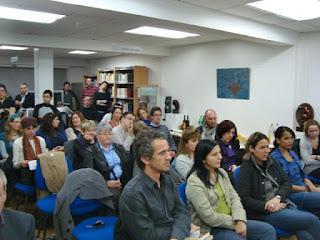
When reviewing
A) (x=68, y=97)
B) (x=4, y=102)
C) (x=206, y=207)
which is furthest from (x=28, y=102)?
(x=206, y=207)

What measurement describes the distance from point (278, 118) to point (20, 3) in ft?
14.9

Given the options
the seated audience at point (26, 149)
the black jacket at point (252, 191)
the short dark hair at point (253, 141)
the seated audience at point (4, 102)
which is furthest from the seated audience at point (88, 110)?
the black jacket at point (252, 191)

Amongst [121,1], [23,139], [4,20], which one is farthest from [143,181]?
[4,20]

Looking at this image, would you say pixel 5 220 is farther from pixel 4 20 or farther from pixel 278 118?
pixel 278 118

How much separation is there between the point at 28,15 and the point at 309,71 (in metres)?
4.56

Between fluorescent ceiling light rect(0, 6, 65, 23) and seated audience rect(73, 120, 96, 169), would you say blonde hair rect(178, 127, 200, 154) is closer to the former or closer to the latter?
seated audience rect(73, 120, 96, 169)

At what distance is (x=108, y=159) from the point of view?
144 inches

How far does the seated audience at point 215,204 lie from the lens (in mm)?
2465

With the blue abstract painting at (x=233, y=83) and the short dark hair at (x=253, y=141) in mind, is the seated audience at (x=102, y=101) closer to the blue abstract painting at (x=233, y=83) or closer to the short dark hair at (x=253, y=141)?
the blue abstract painting at (x=233, y=83)

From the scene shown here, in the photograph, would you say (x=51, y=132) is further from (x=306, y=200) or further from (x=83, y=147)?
(x=306, y=200)

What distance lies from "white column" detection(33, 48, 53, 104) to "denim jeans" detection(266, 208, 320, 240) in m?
6.02

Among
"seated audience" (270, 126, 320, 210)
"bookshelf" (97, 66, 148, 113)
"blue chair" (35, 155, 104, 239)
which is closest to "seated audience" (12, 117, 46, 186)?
"blue chair" (35, 155, 104, 239)

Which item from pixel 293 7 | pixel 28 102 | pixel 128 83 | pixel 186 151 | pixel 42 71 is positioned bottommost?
pixel 186 151

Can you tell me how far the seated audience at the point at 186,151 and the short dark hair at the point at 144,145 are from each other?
4.08 feet
